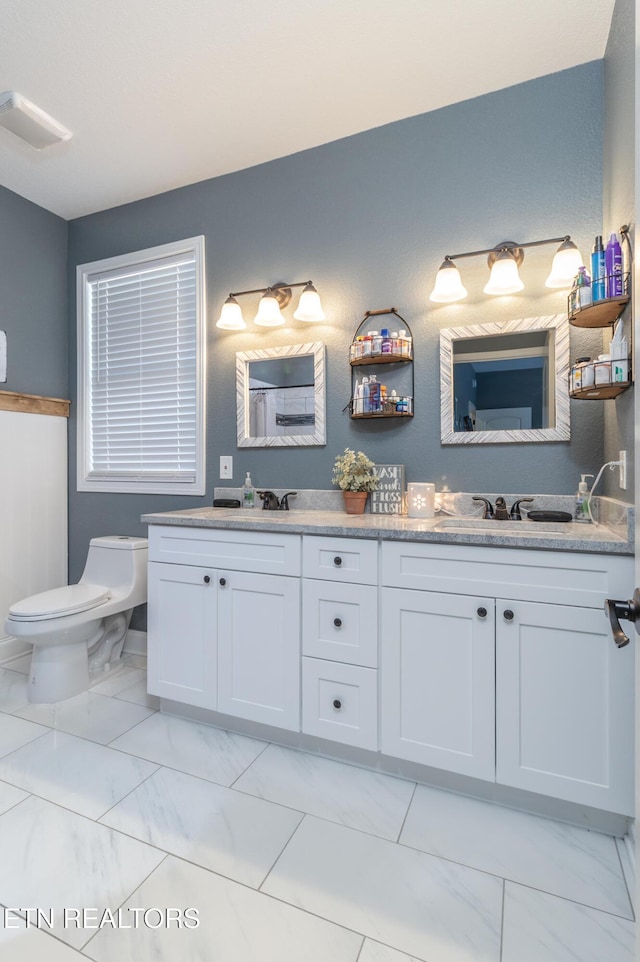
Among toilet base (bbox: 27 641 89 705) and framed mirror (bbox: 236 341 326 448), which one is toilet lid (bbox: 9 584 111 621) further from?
framed mirror (bbox: 236 341 326 448)

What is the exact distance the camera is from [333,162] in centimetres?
234

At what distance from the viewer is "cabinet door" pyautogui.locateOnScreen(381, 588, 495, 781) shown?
152 cm

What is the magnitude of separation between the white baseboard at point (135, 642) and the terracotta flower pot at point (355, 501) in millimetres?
1560

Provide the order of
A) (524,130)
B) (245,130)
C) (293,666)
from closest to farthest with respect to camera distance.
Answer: (293,666) < (524,130) < (245,130)

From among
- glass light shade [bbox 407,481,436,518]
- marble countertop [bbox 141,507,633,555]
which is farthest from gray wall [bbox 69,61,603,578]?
marble countertop [bbox 141,507,633,555]

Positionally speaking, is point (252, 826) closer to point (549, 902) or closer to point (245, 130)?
point (549, 902)

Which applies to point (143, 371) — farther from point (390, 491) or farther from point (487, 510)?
point (487, 510)

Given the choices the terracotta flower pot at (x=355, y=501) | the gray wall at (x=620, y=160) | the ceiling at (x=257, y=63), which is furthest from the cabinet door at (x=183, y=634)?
the ceiling at (x=257, y=63)

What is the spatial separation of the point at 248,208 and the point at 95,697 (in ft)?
8.67

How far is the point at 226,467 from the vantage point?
8.48 feet

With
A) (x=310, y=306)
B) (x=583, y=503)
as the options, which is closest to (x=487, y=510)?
(x=583, y=503)

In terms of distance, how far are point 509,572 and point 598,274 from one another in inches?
39.4

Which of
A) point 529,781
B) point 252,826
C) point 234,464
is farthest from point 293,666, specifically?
point 234,464

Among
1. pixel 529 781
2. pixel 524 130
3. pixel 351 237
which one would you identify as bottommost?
pixel 529 781
